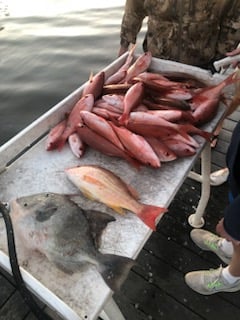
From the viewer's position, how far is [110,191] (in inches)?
60.3

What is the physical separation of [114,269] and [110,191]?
38cm

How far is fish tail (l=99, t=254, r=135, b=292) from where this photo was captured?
1.21m

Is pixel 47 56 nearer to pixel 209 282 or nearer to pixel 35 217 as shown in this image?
pixel 209 282

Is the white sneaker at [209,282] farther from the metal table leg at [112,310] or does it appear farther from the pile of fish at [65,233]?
the pile of fish at [65,233]

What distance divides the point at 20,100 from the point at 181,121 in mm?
3751

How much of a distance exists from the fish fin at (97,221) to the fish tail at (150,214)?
121 millimetres

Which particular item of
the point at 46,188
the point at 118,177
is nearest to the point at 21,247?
the point at 46,188

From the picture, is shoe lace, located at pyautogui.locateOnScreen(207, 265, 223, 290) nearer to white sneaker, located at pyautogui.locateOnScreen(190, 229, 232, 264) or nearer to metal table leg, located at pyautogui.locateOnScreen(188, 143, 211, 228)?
white sneaker, located at pyautogui.locateOnScreen(190, 229, 232, 264)

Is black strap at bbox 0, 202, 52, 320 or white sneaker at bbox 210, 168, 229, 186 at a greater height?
black strap at bbox 0, 202, 52, 320

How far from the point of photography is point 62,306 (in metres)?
1.11

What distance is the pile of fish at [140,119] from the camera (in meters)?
1.72

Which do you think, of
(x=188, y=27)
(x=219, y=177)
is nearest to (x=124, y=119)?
(x=188, y=27)

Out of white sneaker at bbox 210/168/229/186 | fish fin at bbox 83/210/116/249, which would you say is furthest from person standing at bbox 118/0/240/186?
fish fin at bbox 83/210/116/249

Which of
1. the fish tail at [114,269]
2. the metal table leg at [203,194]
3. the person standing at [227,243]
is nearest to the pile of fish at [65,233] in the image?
the fish tail at [114,269]
